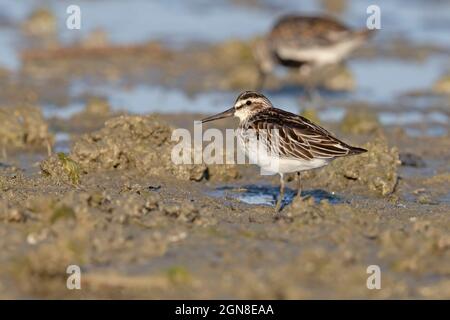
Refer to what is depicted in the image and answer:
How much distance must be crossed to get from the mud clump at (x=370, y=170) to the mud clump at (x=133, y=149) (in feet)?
4.81

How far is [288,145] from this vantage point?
960cm

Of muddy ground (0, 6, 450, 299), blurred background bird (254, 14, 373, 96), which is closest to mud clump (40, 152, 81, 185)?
muddy ground (0, 6, 450, 299)

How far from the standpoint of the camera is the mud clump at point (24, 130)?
41.2ft

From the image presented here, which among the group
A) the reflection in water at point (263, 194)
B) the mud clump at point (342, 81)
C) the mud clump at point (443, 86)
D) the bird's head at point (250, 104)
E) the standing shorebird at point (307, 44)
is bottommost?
the reflection in water at point (263, 194)

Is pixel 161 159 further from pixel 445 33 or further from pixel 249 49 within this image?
pixel 445 33

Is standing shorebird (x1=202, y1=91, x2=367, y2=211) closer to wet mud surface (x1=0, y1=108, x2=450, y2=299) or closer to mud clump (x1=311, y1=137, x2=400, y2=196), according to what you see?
wet mud surface (x1=0, y1=108, x2=450, y2=299)

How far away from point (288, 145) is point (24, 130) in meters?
4.38

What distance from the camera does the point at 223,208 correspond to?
9430 millimetres

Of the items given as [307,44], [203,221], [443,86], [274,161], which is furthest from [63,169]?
[307,44]

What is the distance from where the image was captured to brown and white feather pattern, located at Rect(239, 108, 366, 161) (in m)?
9.56

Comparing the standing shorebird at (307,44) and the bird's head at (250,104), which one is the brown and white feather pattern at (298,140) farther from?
the standing shorebird at (307,44)

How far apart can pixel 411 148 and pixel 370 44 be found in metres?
7.72

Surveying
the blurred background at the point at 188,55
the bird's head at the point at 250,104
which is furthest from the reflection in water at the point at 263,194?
the blurred background at the point at 188,55

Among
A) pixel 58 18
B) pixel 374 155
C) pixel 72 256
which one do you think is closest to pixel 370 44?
pixel 58 18
